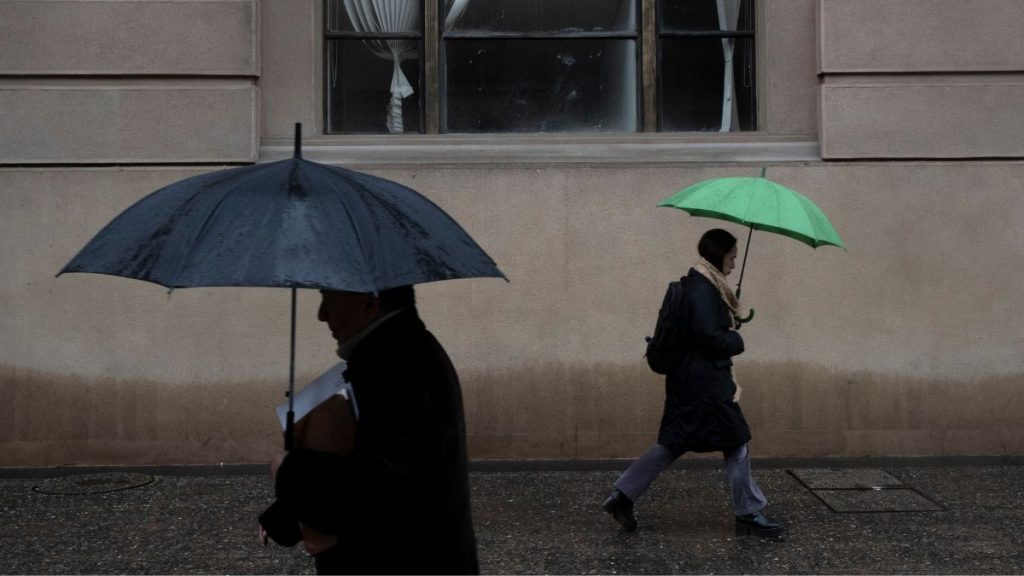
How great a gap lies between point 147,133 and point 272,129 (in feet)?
2.95

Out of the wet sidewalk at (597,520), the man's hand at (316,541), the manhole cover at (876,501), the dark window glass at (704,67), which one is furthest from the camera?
the dark window glass at (704,67)

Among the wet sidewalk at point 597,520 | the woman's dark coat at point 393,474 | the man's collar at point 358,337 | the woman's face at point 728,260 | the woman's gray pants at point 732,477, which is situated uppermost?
the woman's face at point 728,260

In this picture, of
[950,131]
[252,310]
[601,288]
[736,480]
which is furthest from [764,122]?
[252,310]

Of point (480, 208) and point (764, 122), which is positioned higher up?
point (764, 122)

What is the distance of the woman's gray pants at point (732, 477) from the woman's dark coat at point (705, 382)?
9cm

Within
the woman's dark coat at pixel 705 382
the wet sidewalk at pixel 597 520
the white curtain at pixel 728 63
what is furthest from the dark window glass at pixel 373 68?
the woman's dark coat at pixel 705 382

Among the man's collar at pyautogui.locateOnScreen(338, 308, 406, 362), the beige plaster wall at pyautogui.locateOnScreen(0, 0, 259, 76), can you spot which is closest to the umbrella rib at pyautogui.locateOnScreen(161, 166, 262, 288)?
the man's collar at pyautogui.locateOnScreen(338, 308, 406, 362)

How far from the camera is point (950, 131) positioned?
7.91m

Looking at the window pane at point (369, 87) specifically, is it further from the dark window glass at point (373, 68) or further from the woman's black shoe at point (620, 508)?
the woman's black shoe at point (620, 508)

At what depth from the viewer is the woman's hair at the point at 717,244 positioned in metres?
5.80

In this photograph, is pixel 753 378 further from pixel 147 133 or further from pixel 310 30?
pixel 147 133

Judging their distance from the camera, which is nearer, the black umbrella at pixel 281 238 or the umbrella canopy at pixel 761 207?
the black umbrella at pixel 281 238

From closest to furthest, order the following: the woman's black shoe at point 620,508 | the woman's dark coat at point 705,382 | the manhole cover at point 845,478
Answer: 1. the woman's dark coat at point 705,382
2. the woman's black shoe at point 620,508
3. the manhole cover at point 845,478

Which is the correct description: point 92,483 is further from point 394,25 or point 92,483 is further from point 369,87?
point 394,25
